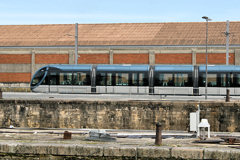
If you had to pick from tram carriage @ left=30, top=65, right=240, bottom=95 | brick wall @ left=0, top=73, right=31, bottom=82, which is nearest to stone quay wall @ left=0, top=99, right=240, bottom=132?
tram carriage @ left=30, top=65, right=240, bottom=95

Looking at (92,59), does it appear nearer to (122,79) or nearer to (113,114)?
(122,79)

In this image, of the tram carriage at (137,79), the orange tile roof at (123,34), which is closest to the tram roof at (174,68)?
the tram carriage at (137,79)

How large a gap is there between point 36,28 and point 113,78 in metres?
34.5

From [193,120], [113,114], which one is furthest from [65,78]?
[193,120]

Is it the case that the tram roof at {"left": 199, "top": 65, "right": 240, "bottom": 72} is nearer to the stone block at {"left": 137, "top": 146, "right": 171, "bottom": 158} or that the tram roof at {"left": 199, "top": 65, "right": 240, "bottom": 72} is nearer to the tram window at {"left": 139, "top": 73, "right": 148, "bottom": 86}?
the tram window at {"left": 139, "top": 73, "right": 148, "bottom": 86}

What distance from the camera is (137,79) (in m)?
38.9

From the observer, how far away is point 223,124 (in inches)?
1151

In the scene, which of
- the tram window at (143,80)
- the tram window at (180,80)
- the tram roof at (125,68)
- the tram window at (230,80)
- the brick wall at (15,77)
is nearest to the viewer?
the tram window at (230,80)

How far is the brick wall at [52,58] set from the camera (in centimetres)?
6203

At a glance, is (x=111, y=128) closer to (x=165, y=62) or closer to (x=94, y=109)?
(x=94, y=109)

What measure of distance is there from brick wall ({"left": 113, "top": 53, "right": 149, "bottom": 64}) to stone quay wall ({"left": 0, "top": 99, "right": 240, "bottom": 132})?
2978 cm

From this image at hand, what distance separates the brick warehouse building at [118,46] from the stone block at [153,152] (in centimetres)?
4250

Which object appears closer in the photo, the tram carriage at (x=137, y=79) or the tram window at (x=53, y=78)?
the tram carriage at (x=137, y=79)

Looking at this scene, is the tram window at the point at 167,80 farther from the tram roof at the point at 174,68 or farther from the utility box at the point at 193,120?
the utility box at the point at 193,120
